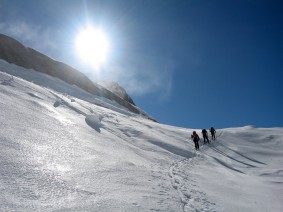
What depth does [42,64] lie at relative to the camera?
2051 inches

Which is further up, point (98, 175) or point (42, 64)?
point (42, 64)

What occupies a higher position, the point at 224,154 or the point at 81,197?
the point at 224,154

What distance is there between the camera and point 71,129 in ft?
48.5

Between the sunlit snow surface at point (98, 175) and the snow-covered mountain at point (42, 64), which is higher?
the snow-covered mountain at point (42, 64)

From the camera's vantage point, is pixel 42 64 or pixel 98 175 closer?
pixel 98 175

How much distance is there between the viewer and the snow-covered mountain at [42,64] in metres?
47.8

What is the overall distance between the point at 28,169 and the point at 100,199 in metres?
2.01

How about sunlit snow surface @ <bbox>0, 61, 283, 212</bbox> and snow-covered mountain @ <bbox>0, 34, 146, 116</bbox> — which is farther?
snow-covered mountain @ <bbox>0, 34, 146, 116</bbox>

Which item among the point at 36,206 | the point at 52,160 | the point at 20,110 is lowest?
the point at 36,206

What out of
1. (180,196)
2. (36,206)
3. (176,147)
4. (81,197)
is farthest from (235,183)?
(36,206)

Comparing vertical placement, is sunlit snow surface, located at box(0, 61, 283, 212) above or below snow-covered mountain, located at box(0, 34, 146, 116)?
below

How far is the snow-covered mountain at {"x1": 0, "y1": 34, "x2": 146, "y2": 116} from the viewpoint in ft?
157

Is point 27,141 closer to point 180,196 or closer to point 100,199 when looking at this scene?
point 100,199

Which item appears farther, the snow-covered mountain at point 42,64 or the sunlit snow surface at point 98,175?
the snow-covered mountain at point 42,64
